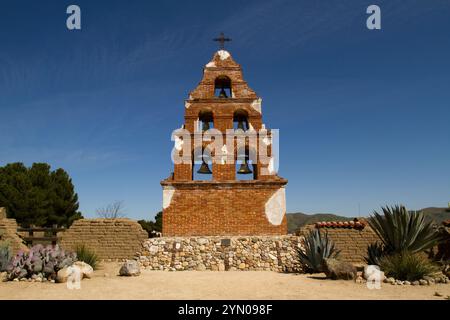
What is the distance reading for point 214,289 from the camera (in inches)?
287

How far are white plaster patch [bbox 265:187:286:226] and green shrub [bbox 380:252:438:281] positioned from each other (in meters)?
4.74

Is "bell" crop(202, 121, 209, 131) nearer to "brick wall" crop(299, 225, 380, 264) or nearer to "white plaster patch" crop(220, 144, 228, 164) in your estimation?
"white plaster patch" crop(220, 144, 228, 164)

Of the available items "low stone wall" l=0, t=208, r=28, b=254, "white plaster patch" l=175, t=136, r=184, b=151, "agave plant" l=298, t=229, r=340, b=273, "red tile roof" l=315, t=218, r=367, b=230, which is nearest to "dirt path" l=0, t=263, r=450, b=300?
"agave plant" l=298, t=229, r=340, b=273

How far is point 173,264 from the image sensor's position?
1144 cm

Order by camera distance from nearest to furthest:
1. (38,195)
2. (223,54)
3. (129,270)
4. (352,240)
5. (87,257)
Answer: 1. (129,270)
2. (87,257)
3. (352,240)
4. (223,54)
5. (38,195)

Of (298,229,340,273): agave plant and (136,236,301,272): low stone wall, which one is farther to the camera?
(136,236,301,272): low stone wall

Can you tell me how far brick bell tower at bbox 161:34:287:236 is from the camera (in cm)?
1282

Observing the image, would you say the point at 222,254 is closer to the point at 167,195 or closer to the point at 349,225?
the point at 167,195

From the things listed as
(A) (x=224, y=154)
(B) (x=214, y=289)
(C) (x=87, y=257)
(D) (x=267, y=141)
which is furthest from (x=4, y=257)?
(D) (x=267, y=141)

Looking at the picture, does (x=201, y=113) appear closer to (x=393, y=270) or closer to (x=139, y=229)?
(x=139, y=229)

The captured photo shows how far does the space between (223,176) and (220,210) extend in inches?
53.2

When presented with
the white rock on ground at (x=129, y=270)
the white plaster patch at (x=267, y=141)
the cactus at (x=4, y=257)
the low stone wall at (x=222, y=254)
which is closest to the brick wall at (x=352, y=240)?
the low stone wall at (x=222, y=254)

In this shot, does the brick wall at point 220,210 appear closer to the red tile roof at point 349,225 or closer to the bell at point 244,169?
the bell at point 244,169

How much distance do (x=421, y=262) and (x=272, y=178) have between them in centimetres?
615
